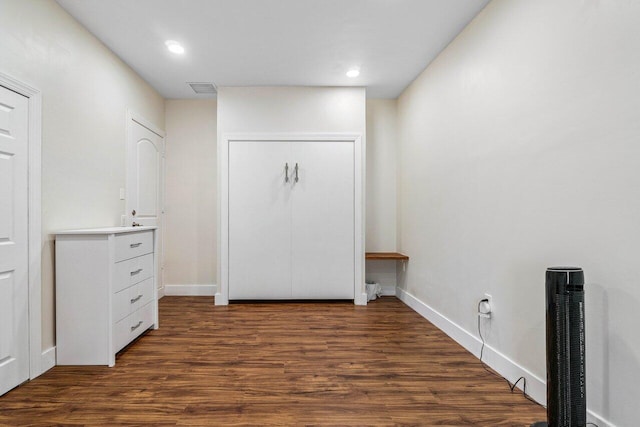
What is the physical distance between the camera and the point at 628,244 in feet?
4.57

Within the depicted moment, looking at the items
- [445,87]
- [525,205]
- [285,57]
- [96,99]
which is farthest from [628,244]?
[96,99]

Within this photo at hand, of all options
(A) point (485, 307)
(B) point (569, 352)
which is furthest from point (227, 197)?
(B) point (569, 352)

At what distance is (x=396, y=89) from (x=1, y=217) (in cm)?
383

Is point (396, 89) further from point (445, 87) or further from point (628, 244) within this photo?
point (628, 244)

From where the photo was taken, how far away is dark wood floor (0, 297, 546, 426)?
1747mm

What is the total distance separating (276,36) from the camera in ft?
9.48

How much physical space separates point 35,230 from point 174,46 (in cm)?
187

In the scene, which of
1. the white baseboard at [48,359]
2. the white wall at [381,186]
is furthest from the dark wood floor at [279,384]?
the white wall at [381,186]

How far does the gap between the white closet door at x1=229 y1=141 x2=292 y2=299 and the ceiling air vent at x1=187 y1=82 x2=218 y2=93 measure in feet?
2.33

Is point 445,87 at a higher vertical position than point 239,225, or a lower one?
higher

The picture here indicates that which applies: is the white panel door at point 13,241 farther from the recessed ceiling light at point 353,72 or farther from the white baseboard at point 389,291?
the white baseboard at point 389,291

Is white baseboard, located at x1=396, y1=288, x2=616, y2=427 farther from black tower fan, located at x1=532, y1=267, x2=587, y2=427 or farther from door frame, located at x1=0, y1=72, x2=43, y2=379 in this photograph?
door frame, located at x1=0, y1=72, x2=43, y2=379

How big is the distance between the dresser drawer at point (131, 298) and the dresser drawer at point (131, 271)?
41 millimetres

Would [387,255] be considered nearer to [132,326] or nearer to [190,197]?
[190,197]
